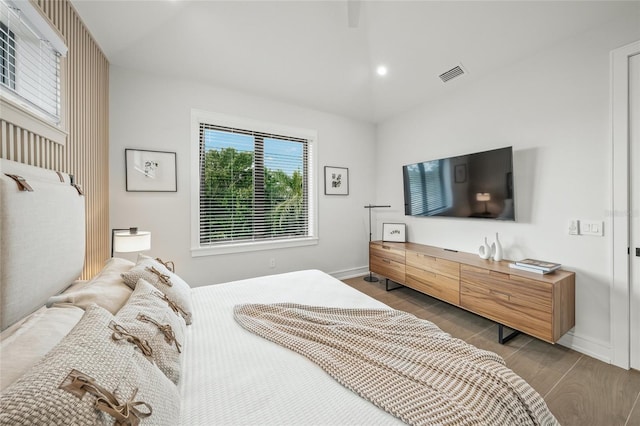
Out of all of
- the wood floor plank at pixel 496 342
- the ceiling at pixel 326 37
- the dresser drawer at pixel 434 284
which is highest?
the ceiling at pixel 326 37

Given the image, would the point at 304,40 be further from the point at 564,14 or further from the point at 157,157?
the point at 564,14

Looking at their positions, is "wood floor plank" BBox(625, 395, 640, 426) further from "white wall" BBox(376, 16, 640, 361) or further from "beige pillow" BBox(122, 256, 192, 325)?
"beige pillow" BBox(122, 256, 192, 325)

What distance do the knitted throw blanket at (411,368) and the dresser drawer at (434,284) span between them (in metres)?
1.43

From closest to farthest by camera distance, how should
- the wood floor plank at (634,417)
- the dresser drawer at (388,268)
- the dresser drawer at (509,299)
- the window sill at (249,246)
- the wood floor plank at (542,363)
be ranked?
the wood floor plank at (634,417) → the wood floor plank at (542,363) → the dresser drawer at (509,299) → the window sill at (249,246) → the dresser drawer at (388,268)

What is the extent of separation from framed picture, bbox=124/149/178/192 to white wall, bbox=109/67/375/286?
0.06m

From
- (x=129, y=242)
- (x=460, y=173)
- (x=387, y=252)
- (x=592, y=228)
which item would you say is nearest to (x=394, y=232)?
(x=387, y=252)

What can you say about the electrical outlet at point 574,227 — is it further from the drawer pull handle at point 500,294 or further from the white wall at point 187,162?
the white wall at point 187,162

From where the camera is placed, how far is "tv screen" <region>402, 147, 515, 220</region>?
251 centimetres

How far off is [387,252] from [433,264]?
758mm

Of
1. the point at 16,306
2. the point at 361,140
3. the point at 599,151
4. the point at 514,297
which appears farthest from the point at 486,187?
the point at 16,306

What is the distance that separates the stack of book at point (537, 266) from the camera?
2.08 metres

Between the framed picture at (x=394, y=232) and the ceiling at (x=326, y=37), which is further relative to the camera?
the framed picture at (x=394, y=232)

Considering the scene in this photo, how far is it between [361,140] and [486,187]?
2.12m

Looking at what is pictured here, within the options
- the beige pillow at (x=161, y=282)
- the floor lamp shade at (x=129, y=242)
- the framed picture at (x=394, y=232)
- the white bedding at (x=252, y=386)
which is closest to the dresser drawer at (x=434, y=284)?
the framed picture at (x=394, y=232)
